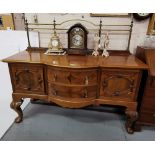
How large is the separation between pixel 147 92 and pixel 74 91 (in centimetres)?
72

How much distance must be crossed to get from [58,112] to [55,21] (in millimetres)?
1200

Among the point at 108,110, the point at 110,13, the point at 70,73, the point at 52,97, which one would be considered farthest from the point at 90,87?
the point at 110,13

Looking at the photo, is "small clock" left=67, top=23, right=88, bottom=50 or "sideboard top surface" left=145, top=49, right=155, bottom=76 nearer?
"sideboard top surface" left=145, top=49, right=155, bottom=76

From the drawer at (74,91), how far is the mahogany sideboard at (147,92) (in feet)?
1.64

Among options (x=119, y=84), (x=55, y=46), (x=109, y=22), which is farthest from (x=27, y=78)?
(x=109, y=22)

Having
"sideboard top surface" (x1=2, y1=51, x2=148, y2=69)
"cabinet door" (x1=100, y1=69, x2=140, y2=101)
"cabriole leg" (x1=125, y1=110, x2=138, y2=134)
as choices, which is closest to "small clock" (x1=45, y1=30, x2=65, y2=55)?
"sideboard top surface" (x1=2, y1=51, x2=148, y2=69)

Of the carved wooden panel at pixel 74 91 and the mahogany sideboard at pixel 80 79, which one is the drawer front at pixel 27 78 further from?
the carved wooden panel at pixel 74 91

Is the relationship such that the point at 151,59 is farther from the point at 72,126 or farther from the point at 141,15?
the point at 72,126

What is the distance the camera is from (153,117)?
154cm

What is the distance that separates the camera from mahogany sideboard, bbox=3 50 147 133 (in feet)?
4.41

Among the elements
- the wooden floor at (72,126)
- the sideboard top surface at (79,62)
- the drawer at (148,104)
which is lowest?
the wooden floor at (72,126)

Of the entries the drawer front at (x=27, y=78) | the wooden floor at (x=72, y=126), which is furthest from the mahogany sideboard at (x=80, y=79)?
the wooden floor at (x=72, y=126)

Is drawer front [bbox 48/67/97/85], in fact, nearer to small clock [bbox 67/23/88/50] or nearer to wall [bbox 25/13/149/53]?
small clock [bbox 67/23/88/50]

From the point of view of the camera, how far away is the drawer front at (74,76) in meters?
1.34
